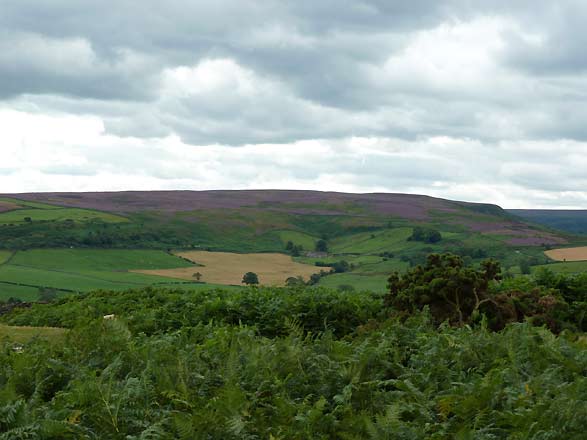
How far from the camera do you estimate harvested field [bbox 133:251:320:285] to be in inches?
2719

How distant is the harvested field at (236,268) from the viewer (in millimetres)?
69062

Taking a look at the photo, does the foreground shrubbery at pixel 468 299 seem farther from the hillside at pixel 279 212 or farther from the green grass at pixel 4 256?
the hillside at pixel 279 212

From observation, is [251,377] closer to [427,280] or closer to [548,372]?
[548,372]

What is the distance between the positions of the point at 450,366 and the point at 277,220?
138 m

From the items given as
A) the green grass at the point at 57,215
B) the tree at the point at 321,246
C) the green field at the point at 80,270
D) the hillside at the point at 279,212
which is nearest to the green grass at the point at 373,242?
the tree at the point at 321,246

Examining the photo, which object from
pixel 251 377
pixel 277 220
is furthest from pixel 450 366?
pixel 277 220

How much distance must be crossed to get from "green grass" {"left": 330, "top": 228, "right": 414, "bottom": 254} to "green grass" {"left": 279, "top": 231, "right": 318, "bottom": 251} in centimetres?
375

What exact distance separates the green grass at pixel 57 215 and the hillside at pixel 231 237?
0.22 m

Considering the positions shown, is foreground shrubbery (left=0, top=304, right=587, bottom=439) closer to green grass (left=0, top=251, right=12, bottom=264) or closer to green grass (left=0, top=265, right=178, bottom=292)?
green grass (left=0, top=265, right=178, bottom=292)

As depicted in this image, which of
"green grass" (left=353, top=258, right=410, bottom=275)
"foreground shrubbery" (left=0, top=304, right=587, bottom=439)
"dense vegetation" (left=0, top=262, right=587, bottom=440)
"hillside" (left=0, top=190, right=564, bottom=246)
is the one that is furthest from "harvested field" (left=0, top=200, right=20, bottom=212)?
"foreground shrubbery" (left=0, top=304, right=587, bottom=439)

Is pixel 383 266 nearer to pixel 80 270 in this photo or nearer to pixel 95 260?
pixel 95 260

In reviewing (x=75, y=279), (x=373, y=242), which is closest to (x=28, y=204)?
(x=373, y=242)

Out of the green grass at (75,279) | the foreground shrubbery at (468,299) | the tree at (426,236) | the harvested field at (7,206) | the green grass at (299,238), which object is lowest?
the green grass at (75,279)

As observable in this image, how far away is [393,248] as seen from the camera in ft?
350
